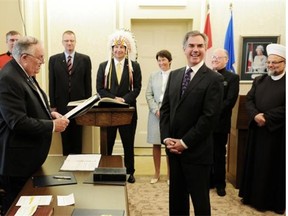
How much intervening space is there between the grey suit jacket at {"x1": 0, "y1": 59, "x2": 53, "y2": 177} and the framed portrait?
3.51m

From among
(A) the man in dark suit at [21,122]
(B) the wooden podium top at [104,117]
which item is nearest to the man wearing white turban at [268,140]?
(B) the wooden podium top at [104,117]

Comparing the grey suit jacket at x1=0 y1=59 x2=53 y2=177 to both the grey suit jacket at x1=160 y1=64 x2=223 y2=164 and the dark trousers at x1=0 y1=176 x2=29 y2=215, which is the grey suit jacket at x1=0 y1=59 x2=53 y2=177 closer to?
the dark trousers at x1=0 y1=176 x2=29 y2=215

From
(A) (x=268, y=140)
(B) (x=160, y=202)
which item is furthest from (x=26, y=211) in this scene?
(A) (x=268, y=140)

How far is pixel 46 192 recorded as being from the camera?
5.26ft

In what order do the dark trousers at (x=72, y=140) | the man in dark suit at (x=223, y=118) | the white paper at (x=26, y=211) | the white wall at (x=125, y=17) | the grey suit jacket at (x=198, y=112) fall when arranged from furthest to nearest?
the white wall at (x=125, y=17)
the dark trousers at (x=72, y=140)
the man in dark suit at (x=223, y=118)
the grey suit jacket at (x=198, y=112)
the white paper at (x=26, y=211)

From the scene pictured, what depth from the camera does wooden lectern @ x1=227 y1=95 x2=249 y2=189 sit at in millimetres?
3426

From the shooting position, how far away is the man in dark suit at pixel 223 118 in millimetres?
3289

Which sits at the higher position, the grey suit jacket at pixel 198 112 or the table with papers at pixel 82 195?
the grey suit jacket at pixel 198 112

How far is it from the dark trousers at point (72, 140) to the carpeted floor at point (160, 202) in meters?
0.85

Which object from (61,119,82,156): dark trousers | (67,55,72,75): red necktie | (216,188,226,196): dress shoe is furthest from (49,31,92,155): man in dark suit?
(216,188,226,196): dress shoe

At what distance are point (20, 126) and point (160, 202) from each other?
174cm

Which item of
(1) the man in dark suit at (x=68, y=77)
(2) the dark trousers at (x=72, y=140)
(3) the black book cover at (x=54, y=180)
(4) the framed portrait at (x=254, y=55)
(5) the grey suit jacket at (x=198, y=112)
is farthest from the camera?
(4) the framed portrait at (x=254, y=55)

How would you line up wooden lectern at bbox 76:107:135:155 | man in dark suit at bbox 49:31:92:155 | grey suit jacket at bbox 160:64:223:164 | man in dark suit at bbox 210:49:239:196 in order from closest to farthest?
grey suit jacket at bbox 160:64:223:164 → wooden lectern at bbox 76:107:135:155 → man in dark suit at bbox 210:49:239:196 → man in dark suit at bbox 49:31:92:155

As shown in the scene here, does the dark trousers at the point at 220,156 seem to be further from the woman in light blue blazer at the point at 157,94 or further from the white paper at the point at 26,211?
the white paper at the point at 26,211
